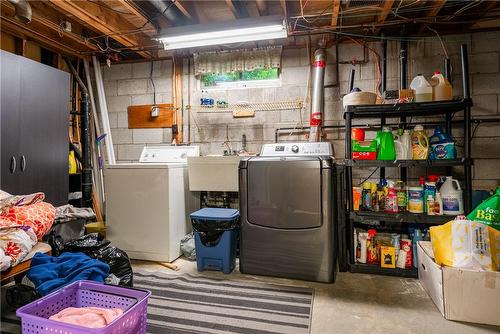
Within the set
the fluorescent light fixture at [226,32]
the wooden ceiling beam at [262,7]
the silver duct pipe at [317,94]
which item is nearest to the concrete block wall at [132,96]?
the fluorescent light fixture at [226,32]

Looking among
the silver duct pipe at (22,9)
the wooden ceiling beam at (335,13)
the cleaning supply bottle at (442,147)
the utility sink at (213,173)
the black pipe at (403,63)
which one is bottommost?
the utility sink at (213,173)

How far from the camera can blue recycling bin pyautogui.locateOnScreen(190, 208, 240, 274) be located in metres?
2.46

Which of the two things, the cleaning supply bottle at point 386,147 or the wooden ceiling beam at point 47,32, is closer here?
the cleaning supply bottle at point 386,147

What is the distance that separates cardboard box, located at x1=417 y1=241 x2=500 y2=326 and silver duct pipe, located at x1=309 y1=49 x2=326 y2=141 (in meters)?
1.63

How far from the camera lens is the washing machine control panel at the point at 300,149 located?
2742mm

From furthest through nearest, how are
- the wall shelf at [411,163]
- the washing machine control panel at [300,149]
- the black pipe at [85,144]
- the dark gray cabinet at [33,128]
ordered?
the black pipe at [85,144]
the washing machine control panel at [300,149]
the dark gray cabinet at [33,128]
the wall shelf at [411,163]

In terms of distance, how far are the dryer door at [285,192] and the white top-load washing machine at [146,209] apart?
0.80 metres

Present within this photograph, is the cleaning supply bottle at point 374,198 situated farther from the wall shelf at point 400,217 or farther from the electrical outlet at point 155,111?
the electrical outlet at point 155,111

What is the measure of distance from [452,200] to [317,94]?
156cm

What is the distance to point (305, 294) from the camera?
6.82 ft

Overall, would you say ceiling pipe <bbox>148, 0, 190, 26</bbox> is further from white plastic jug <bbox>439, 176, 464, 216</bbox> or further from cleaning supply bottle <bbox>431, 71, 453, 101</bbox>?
white plastic jug <bbox>439, 176, 464, 216</bbox>

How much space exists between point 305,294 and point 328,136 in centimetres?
171

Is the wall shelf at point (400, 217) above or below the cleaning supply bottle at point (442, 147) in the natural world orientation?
below

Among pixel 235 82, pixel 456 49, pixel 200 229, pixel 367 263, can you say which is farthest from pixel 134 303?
pixel 456 49
